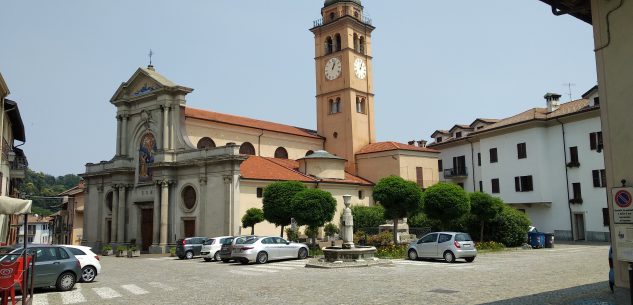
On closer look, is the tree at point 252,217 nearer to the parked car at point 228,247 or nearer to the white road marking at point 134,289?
the parked car at point 228,247

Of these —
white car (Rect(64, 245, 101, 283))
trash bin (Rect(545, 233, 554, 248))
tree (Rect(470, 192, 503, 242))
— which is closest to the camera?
white car (Rect(64, 245, 101, 283))

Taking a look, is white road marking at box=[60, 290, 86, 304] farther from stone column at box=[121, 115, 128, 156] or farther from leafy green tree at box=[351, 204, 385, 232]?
stone column at box=[121, 115, 128, 156]

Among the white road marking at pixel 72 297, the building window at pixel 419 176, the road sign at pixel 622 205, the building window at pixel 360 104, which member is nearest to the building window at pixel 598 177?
the building window at pixel 419 176

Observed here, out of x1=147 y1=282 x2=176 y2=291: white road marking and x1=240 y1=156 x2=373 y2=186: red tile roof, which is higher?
x1=240 y1=156 x2=373 y2=186: red tile roof

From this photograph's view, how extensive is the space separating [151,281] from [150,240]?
83.4 feet

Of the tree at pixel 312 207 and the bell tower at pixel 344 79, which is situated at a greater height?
the bell tower at pixel 344 79

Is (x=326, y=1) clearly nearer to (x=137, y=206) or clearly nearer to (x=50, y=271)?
(x=137, y=206)

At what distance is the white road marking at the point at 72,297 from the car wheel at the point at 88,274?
2.38 metres

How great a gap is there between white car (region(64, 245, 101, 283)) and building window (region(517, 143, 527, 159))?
33923 millimetres

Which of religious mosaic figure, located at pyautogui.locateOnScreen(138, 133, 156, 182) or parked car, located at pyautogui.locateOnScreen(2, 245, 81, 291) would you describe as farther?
religious mosaic figure, located at pyautogui.locateOnScreen(138, 133, 156, 182)

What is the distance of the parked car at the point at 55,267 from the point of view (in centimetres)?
1490

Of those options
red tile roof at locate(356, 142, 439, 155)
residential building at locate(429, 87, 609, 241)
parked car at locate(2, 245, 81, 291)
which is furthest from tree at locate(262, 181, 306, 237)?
residential building at locate(429, 87, 609, 241)

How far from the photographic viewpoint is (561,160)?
39.6m

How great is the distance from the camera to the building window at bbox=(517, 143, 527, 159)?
41.2 meters
